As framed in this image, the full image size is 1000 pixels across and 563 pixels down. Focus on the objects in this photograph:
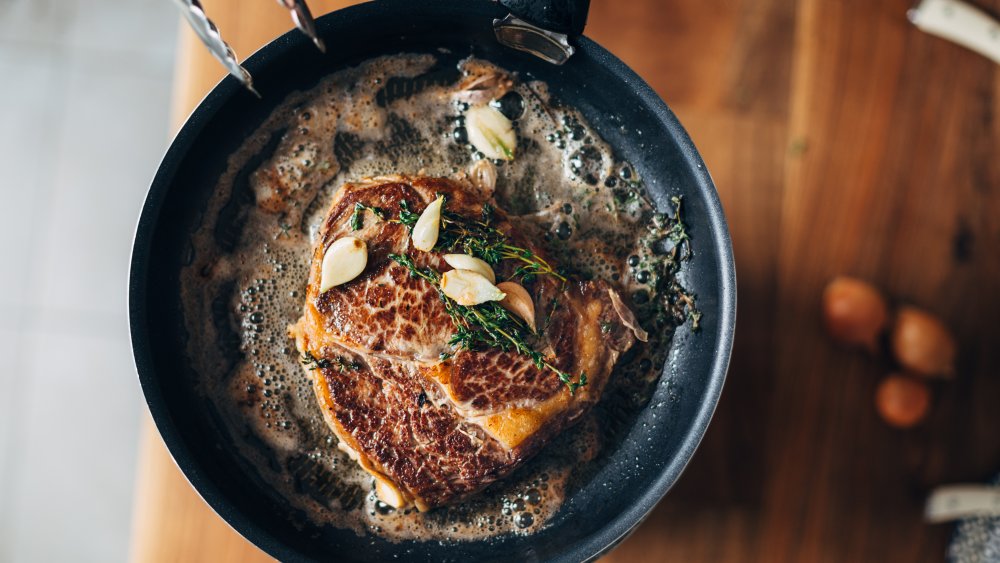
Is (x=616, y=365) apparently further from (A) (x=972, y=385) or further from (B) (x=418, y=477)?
(A) (x=972, y=385)

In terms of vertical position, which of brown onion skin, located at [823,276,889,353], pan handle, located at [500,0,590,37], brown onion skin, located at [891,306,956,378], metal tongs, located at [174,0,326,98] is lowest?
brown onion skin, located at [891,306,956,378]

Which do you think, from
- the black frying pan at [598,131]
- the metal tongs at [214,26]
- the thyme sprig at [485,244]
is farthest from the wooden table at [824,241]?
the metal tongs at [214,26]

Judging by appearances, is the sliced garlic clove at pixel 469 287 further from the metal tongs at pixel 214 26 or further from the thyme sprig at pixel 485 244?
the metal tongs at pixel 214 26

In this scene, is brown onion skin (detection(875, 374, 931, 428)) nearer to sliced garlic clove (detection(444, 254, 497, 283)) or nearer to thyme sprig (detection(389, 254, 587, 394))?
thyme sprig (detection(389, 254, 587, 394))

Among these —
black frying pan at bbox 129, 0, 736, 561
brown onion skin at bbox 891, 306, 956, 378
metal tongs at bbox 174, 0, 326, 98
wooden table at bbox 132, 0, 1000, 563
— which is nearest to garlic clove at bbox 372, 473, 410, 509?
black frying pan at bbox 129, 0, 736, 561

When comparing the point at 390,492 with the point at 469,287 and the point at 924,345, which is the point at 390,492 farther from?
the point at 924,345

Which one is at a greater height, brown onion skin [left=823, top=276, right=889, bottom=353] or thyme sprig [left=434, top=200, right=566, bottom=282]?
thyme sprig [left=434, top=200, right=566, bottom=282]

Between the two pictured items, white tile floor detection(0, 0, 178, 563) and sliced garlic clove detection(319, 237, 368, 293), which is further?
white tile floor detection(0, 0, 178, 563)
